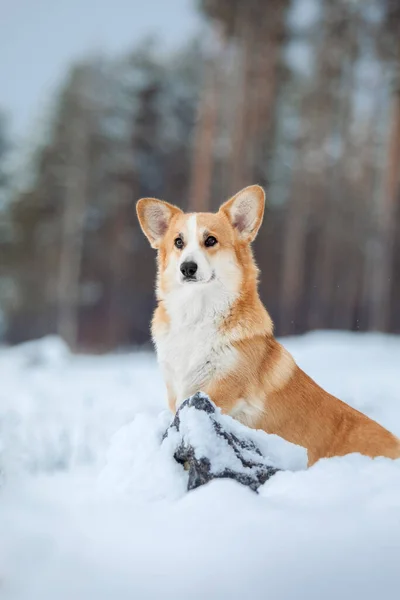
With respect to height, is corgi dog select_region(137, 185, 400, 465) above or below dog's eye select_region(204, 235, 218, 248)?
below

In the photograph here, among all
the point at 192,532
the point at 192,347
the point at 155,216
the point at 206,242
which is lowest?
the point at 192,532

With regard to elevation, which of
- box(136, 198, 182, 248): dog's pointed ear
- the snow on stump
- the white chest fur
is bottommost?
the snow on stump

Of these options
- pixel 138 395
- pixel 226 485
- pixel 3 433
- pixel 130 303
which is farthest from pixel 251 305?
pixel 130 303

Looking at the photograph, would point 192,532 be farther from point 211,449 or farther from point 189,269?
point 189,269

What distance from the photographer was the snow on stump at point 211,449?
2.71 m

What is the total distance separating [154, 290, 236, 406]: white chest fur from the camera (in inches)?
129

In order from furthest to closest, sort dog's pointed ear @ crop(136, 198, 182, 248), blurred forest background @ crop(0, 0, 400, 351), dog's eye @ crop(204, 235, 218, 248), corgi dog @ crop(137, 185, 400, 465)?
1. blurred forest background @ crop(0, 0, 400, 351)
2. dog's pointed ear @ crop(136, 198, 182, 248)
3. dog's eye @ crop(204, 235, 218, 248)
4. corgi dog @ crop(137, 185, 400, 465)

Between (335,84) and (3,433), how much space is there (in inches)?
721

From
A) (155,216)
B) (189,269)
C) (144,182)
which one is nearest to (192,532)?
(189,269)

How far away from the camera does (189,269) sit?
10.8ft

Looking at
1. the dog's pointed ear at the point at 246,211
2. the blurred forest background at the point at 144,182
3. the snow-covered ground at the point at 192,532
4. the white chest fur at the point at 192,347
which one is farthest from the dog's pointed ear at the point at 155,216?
the blurred forest background at the point at 144,182

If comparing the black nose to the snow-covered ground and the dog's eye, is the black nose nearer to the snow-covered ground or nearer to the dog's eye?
the dog's eye

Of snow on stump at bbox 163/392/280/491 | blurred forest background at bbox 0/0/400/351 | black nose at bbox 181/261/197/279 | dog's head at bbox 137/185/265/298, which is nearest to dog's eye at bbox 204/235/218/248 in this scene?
dog's head at bbox 137/185/265/298

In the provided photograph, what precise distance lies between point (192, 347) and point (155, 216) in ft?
2.79
